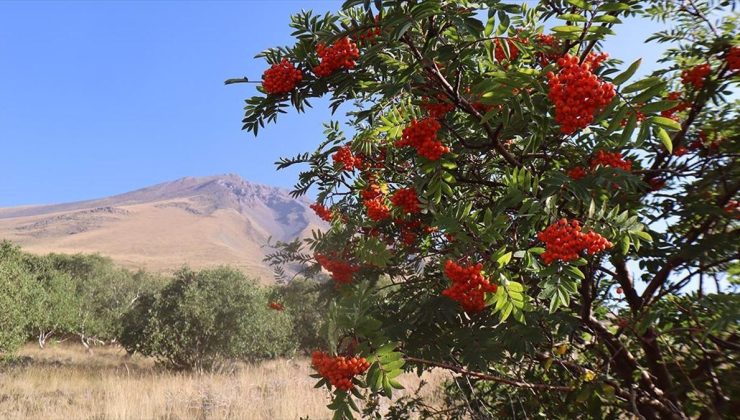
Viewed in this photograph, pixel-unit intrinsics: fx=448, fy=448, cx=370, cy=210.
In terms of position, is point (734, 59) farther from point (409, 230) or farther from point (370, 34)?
point (409, 230)

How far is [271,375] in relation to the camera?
12.0 metres

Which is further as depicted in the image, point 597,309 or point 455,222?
point 597,309

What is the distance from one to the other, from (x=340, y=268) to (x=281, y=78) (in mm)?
2044

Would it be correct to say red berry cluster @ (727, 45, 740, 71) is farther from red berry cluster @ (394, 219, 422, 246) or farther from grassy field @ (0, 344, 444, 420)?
grassy field @ (0, 344, 444, 420)

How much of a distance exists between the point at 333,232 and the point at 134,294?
83.1 feet

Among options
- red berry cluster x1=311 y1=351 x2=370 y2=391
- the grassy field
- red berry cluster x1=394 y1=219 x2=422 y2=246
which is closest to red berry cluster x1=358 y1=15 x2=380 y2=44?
red berry cluster x1=311 y1=351 x2=370 y2=391

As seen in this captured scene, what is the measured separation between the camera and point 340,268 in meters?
3.84

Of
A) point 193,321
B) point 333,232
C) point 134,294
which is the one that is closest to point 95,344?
point 134,294

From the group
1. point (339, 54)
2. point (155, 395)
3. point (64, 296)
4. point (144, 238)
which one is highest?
point (144, 238)

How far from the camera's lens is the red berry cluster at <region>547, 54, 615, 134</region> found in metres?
1.59

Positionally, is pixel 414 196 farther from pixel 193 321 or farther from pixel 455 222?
pixel 193 321

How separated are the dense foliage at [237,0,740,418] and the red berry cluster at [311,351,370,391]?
33mm

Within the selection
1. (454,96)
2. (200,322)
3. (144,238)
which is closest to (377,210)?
(454,96)

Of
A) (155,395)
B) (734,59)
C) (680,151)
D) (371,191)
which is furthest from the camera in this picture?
(155,395)
